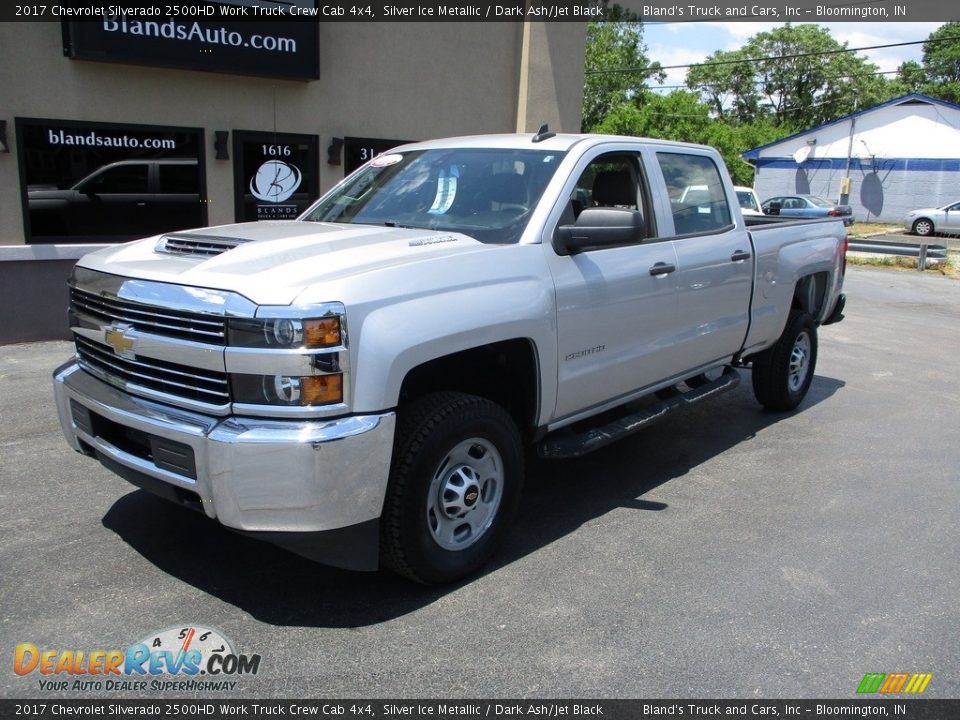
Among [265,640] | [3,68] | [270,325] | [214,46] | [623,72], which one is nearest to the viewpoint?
[270,325]

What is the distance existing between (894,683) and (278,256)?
2996mm

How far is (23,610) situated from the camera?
11.6 ft

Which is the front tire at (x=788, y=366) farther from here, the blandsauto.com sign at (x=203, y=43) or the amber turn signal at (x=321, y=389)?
the blandsauto.com sign at (x=203, y=43)

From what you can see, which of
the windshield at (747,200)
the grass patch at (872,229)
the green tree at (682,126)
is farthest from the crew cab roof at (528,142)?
the green tree at (682,126)

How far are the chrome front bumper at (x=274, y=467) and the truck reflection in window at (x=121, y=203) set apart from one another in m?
6.23

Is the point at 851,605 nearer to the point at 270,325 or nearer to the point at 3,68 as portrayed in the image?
the point at 270,325

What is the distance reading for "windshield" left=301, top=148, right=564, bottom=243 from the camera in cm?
438

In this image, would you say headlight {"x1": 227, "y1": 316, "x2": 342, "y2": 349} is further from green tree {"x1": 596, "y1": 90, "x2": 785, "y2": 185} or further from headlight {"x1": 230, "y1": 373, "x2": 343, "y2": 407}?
green tree {"x1": 596, "y1": 90, "x2": 785, "y2": 185}

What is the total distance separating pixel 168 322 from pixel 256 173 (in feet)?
22.6

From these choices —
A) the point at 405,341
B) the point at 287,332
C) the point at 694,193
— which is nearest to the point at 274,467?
the point at 287,332

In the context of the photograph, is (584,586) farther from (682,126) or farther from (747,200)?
(682,126)

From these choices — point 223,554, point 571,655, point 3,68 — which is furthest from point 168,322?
point 3,68

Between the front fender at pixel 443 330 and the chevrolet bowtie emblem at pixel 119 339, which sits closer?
the front fender at pixel 443 330

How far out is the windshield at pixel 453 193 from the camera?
438 centimetres
